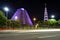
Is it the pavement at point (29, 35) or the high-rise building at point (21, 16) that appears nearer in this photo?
the pavement at point (29, 35)

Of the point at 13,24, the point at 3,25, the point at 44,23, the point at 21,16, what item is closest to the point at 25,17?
the point at 21,16

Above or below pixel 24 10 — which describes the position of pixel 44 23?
below

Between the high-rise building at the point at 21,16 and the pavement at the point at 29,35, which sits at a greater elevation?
the high-rise building at the point at 21,16

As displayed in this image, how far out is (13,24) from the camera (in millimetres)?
63125

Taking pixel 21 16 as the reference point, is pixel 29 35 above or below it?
below

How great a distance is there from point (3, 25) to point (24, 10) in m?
33.4

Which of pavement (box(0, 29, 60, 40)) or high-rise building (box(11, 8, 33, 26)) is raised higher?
high-rise building (box(11, 8, 33, 26))

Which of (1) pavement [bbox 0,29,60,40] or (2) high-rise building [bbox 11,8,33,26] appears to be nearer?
(1) pavement [bbox 0,29,60,40]

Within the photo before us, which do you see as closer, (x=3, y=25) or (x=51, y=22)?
(x=3, y=25)

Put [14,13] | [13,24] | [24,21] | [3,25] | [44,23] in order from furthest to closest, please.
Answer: [14,13], [24,21], [44,23], [13,24], [3,25]

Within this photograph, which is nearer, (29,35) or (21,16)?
(29,35)

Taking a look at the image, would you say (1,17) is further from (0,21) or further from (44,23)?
(44,23)

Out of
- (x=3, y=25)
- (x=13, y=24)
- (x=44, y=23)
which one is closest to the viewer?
(x=3, y=25)

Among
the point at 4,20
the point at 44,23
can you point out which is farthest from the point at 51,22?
the point at 4,20
